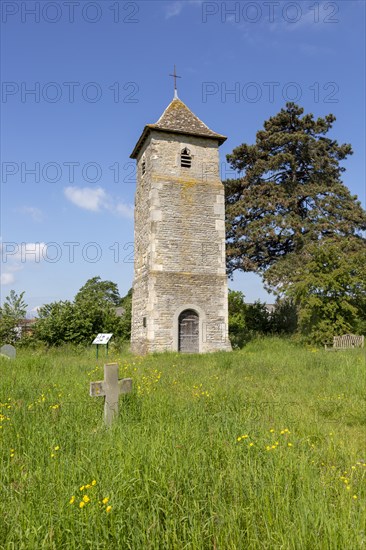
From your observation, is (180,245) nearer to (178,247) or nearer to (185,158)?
(178,247)

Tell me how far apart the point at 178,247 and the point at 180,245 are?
13cm

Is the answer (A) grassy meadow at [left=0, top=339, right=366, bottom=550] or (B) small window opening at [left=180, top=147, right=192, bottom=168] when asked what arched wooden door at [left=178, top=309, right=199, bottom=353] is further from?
(A) grassy meadow at [left=0, top=339, right=366, bottom=550]

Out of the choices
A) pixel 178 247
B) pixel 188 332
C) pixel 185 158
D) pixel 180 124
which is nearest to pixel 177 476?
pixel 188 332

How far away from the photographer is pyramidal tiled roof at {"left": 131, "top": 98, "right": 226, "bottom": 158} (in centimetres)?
1795

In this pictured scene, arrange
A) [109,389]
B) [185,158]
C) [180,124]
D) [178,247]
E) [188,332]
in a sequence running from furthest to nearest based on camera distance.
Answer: [180,124], [185,158], [178,247], [188,332], [109,389]

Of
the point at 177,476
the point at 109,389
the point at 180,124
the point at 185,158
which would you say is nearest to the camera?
the point at 177,476

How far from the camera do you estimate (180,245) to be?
17.0 m

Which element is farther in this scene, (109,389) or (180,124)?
(180,124)

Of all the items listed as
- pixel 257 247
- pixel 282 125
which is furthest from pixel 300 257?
pixel 282 125

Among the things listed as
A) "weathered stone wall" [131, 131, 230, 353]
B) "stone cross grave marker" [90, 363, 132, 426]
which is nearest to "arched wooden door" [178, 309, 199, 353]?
"weathered stone wall" [131, 131, 230, 353]

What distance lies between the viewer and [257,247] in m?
23.9

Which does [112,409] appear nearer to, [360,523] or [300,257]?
[360,523]

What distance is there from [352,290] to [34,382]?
49.2 feet

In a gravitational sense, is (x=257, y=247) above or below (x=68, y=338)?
above
